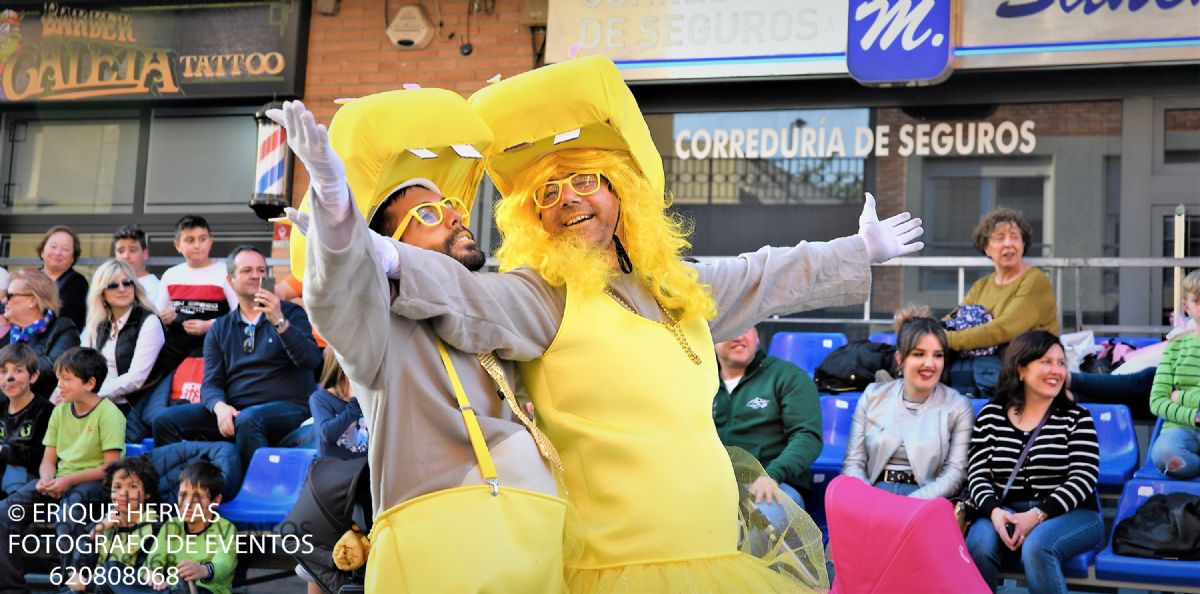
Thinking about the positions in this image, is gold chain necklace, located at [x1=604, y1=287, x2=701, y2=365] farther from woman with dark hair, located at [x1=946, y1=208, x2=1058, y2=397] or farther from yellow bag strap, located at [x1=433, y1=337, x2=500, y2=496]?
woman with dark hair, located at [x1=946, y1=208, x2=1058, y2=397]

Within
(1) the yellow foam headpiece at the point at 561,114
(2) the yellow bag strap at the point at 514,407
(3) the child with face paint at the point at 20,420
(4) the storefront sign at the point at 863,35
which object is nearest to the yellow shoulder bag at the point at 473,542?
(2) the yellow bag strap at the point at 514,407

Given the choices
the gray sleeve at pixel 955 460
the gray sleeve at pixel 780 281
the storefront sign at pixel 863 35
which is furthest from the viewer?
the storefront sign at pixel 863 35

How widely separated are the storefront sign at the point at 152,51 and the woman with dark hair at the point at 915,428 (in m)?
6.31

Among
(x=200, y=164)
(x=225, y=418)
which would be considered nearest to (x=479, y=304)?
(x=225, y=418)

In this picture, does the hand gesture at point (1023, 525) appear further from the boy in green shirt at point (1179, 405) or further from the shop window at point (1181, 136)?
the shop window at point (1181, 136)

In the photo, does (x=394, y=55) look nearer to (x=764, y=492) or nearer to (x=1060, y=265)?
(x=1060, y=265)

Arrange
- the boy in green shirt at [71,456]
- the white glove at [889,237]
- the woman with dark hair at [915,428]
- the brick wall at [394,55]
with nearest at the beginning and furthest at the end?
the white glove at [889,237], the woman with dark hair at [915,428], the boy in green shirt at [71,456], the brick wall at [394,55]

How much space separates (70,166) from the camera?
11414mm

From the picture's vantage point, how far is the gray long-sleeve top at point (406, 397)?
8.96 ft

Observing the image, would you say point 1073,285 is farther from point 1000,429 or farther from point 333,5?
point 333,5

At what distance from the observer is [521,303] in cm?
308

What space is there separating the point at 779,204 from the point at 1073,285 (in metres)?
2.18

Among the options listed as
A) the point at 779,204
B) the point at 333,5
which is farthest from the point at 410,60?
the point at 779,204

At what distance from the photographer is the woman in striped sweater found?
5.20 m
